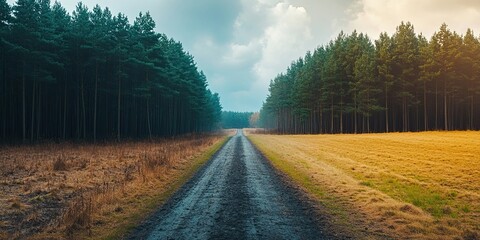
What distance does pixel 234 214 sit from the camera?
8586 mm

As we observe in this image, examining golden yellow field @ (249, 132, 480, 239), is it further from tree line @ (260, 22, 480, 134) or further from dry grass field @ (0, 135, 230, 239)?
tree line @ (260, 22, 480, 134)

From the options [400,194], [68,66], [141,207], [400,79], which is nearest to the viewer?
[141,207]

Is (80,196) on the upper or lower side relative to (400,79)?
lower

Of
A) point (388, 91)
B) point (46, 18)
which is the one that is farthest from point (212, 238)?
point (388, 91)

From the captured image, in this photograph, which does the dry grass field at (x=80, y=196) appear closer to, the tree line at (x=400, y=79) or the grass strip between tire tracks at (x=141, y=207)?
the grass strip between tire tracks at (x=141, y=207)

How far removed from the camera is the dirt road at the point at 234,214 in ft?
22.8

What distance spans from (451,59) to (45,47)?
58074 mm

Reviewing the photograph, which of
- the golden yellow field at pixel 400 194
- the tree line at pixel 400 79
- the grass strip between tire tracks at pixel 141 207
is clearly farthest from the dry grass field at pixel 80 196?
the tree line at pixel 400 79

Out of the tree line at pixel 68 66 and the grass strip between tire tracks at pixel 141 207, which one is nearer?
the grass strip between tire tracks at pixel 141 207

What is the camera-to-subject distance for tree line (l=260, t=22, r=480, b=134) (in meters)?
54.0

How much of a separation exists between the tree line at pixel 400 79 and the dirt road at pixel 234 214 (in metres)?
48.2

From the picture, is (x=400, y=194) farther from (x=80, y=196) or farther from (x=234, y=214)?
(x=80, y=196)

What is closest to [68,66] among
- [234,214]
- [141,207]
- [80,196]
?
[80,196]

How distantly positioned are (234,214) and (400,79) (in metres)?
55.2
